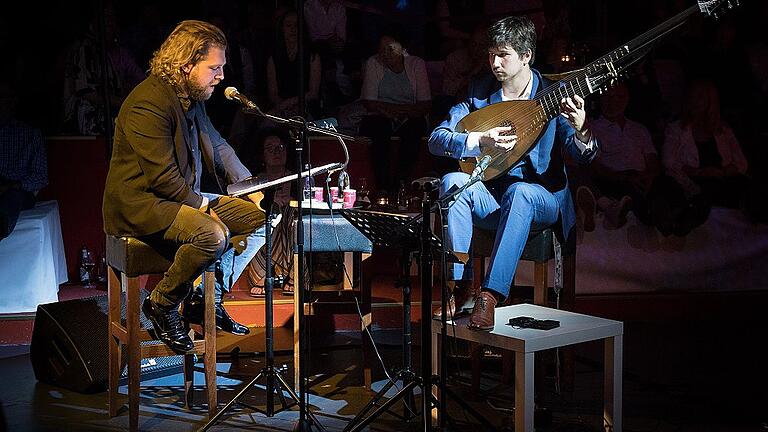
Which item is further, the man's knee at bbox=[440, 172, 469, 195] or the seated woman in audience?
the seated woman in audience

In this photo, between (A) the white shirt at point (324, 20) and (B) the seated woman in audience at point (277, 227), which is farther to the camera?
(A) the white shirt at point (324, 20)

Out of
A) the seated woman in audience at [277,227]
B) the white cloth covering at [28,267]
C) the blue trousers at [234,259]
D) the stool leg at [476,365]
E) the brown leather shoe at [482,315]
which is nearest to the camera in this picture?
the brown leather shoe at [482,315]

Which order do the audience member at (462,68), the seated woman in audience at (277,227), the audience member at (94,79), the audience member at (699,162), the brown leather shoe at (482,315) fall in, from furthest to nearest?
the audience member at (462,68) → the audience member at (94,79) → the audience member at (699,162) → the seated woman in audience at (277,227) → the brown leather shoe at (482,315)

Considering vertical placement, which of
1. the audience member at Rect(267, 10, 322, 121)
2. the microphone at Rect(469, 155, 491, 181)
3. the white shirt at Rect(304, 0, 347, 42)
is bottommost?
the microphone at Rect(469, 155, 491, 181)

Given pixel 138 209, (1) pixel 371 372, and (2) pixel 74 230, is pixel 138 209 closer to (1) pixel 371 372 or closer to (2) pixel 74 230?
(1) pixel 371 372

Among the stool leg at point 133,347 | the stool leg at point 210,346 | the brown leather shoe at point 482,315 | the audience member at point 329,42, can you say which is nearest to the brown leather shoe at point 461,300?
the brown leather shoe at point 482,315

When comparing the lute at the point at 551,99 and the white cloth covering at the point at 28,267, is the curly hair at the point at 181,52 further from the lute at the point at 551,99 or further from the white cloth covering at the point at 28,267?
the white cloth covering at the point at 28,267

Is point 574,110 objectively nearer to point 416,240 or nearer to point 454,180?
point 454,180

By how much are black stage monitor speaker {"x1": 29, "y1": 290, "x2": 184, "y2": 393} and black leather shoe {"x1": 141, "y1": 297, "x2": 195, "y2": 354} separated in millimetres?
627

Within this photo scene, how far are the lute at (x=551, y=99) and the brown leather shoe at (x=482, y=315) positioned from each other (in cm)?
79

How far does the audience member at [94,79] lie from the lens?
6664mm

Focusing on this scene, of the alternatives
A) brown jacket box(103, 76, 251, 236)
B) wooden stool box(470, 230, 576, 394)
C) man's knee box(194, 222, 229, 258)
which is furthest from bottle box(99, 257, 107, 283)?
wooden stool box(470, 230, 576, 394)

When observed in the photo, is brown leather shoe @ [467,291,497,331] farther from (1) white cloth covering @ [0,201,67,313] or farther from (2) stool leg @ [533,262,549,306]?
(1) white cloth covering @ [0,201,67,313]

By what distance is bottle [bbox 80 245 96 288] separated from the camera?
6.29 meters
